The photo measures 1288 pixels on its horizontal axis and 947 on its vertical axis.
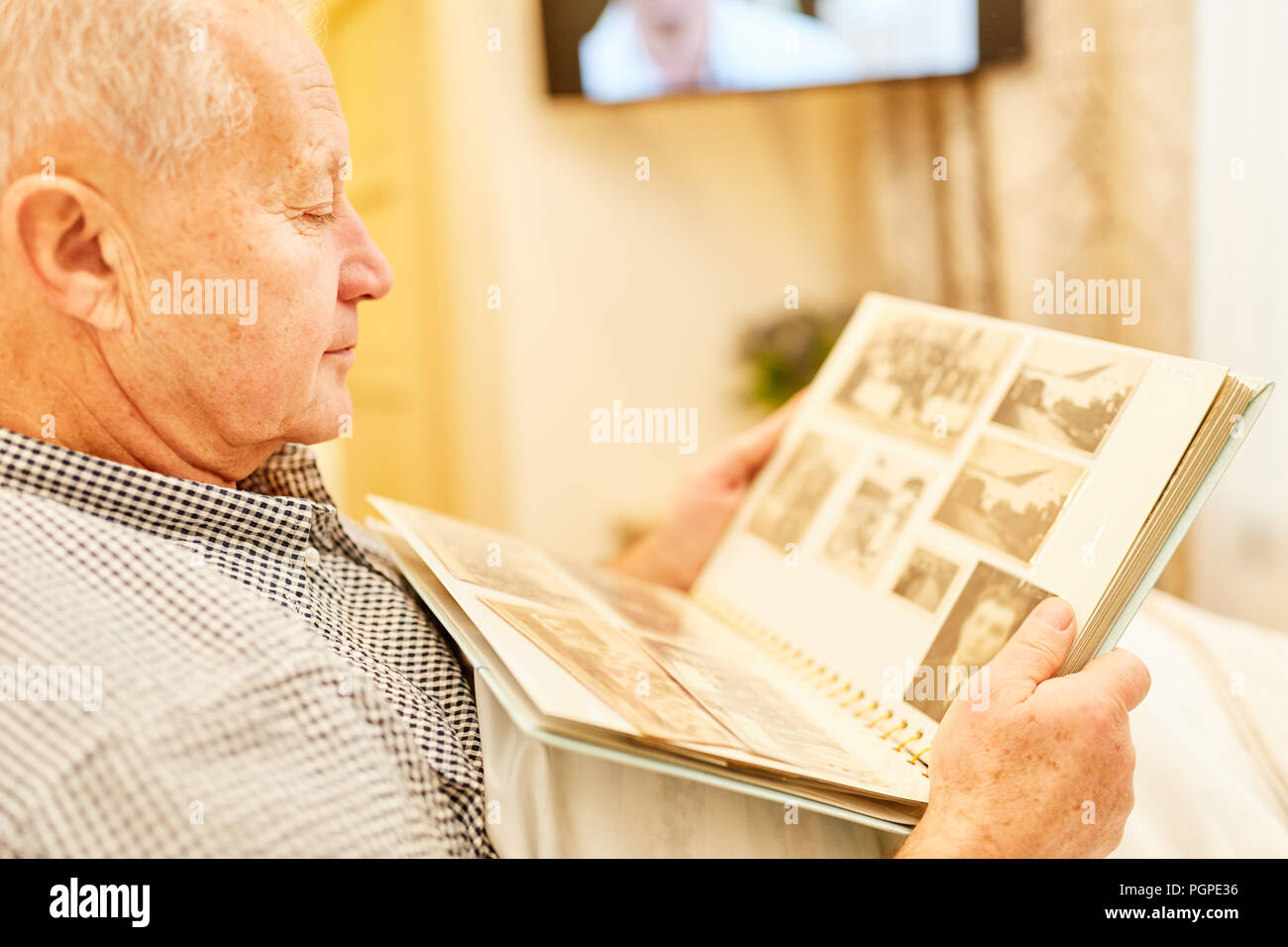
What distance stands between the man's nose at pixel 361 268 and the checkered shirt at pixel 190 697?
163mm

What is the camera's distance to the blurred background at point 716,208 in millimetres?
1392

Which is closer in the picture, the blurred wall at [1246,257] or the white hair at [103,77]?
the white hair at [103,77]

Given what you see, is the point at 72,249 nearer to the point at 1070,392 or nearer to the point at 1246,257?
the point at 1070,392

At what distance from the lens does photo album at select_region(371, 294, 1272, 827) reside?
50 centimetres

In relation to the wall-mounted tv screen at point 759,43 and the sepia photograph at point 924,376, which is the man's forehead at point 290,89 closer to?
the sepia photograph at point 924,376

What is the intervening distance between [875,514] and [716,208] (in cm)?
169

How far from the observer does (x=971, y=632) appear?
605 mm

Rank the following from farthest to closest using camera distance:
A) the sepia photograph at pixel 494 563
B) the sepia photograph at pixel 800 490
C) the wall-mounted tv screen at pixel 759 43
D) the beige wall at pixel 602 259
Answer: the beige wall at pixel 602 259 → the wall-mounted tv screen at pixel 759 43 → the sepia photograph at pixel 800 490 → the sepia photograph at pixel 494 563

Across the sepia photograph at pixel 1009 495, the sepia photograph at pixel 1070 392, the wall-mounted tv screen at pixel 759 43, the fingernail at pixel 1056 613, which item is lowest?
the fingernail at pixel 1056 613

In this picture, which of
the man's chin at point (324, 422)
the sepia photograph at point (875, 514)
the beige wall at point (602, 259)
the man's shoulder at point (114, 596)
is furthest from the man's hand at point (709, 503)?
the beige wall at point (602, 259)

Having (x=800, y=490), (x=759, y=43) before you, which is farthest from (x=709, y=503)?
(x=759, y=43)

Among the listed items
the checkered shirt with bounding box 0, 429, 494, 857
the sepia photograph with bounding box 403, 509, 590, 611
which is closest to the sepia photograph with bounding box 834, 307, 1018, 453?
the sepia photograph with bounding box 403, 509, 590, 611

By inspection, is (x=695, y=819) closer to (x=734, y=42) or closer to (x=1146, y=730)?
(x=1146, y=730)

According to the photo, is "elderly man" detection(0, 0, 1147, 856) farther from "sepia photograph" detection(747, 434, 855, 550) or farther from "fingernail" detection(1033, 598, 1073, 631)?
"sepia photograph" detection(747, 434, 855, 550)
